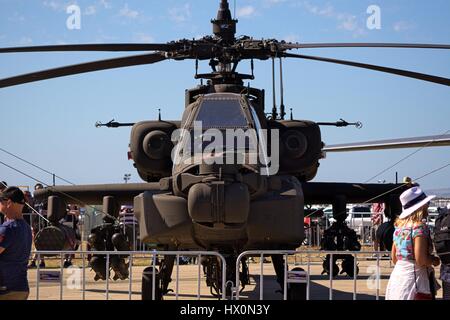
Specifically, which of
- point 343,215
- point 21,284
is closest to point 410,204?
point 21,284

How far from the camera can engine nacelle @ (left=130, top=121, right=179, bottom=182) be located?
1027 cm

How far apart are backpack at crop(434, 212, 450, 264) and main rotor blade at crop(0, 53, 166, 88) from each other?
16.8 ft

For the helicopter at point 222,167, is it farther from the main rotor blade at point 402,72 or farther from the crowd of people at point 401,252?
the crowd of people at point 401,252

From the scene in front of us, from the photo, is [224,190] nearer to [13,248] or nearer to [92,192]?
[13,248]

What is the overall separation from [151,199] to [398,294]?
3616 mm

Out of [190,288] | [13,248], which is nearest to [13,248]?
[13,248]

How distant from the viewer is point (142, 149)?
1040 cm

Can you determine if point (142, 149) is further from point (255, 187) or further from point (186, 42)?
point (255, 187)

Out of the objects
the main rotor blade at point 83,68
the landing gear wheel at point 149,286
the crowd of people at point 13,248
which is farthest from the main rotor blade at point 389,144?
the crowd of people at point 13,248

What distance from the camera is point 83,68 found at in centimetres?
954

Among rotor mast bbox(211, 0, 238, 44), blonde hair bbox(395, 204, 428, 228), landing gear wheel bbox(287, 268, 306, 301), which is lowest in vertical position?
landing gear wheel bbox(287, 268, 306, 301)

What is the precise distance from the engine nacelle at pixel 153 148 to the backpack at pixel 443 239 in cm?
437

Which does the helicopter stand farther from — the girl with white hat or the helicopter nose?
the girl with white hat

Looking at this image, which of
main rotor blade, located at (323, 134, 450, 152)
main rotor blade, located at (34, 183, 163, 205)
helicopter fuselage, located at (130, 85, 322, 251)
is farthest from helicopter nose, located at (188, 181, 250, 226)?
main rotor blade, located at (323, 134, 450, 152)
